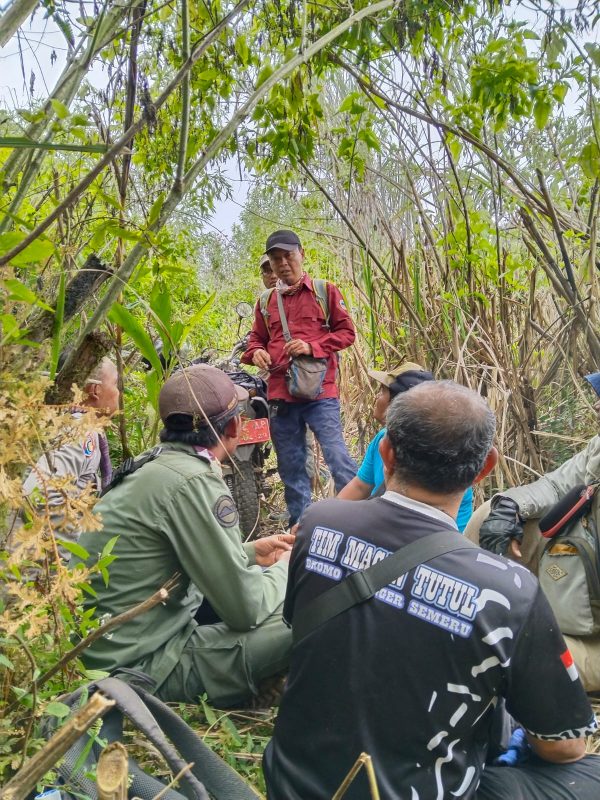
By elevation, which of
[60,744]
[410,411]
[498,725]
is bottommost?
[498,725]

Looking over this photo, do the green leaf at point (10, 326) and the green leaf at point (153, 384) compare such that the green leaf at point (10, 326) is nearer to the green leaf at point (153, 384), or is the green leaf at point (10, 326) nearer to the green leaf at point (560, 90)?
the green leaf at point (153, 384)

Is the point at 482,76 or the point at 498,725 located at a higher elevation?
the point at 482,76

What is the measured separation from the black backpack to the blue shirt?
5.78 ft

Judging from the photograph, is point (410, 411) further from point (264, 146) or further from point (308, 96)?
point (264, 146)

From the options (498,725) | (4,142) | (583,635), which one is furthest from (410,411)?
(583,635)

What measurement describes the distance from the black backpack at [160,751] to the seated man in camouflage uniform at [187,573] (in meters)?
0.58

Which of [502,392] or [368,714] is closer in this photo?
[368,714]

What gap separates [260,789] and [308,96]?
2633mm

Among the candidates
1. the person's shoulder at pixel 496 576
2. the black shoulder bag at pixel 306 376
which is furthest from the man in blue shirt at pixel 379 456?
the person's shoulder at pixel 496 576

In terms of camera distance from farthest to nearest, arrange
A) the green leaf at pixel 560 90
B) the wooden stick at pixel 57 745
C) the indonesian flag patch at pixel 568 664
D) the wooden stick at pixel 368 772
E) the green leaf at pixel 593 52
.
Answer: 1. the green leaf at pixel 560 90
2. the green leaf at pixel 593 52
3. the indonesian flag patch at pixel 568 664
4. the wooden stick at pixel 368 772
5. the wooden stick at pixel 57 745

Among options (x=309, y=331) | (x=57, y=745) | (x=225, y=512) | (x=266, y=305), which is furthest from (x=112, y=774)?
(x=266, y=305)

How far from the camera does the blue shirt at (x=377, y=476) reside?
10.3 ft

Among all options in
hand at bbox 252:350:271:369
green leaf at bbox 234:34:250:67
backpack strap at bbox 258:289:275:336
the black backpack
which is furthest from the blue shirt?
the black backpack

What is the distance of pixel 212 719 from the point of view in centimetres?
233
